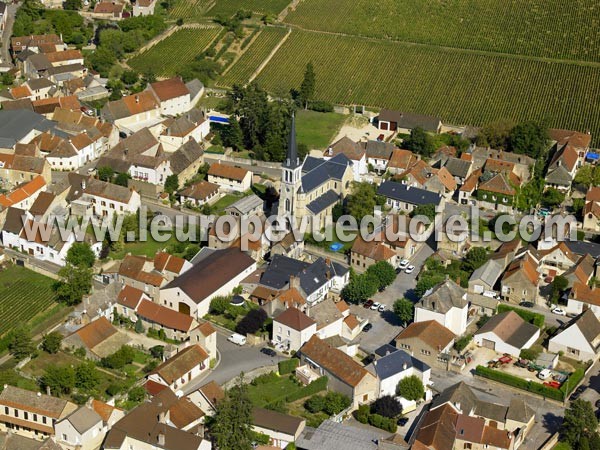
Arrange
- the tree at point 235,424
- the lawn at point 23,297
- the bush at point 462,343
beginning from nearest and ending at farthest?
the tree at point 235,424 < the bush at point 462,343 < the lawn at point 23,297

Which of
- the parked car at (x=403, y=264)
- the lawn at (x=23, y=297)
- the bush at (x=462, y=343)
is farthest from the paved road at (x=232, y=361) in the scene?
the parked car at (x=403, y=264)

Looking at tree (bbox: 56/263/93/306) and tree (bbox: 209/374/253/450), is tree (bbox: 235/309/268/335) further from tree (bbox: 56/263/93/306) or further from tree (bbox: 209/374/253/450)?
tree (bbox: 209/374/253/450)

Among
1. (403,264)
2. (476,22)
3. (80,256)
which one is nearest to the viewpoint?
(80,256)

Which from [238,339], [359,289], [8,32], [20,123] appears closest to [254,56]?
[20,123]

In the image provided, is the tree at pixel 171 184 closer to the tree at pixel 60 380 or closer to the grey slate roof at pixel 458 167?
the grey slate roof at pixel 458 167

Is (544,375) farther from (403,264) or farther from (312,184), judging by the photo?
(312,184)

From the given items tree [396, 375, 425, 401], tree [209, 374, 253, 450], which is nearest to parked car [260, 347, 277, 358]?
tree [396, 375, 425, 401]

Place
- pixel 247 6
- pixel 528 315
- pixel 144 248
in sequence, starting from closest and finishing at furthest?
pixel 528 315 → pixel 144 248 → pixel 247 6
